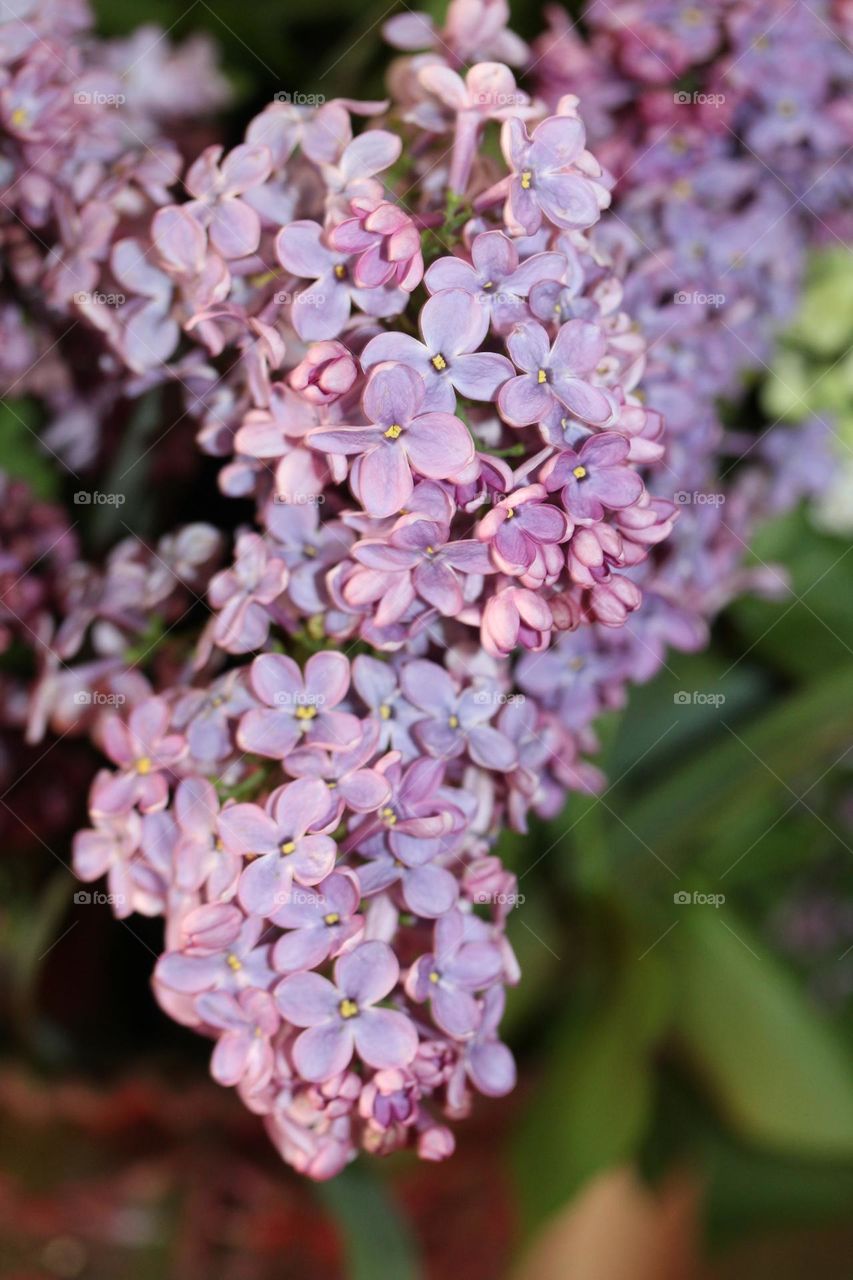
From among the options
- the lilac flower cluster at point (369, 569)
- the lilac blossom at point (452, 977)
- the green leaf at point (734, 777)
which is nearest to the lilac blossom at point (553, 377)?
the lilac flower cluster at point (369, 569)

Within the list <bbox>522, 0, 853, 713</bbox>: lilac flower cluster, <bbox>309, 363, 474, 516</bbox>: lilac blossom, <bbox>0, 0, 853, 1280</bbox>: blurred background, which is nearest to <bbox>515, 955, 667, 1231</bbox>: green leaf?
<bbox>0, 0, 853, 1280</bbox>: blurred background

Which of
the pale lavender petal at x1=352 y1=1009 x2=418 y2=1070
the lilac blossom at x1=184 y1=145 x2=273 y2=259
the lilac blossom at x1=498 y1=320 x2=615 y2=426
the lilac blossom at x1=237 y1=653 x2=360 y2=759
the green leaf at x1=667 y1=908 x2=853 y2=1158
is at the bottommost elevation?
the green leaf at x1=667 y1=908 x2=853 y2=1158

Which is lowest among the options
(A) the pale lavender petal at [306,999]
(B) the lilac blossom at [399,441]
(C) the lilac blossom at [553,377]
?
(A) the pale lavender petal at [306,999]

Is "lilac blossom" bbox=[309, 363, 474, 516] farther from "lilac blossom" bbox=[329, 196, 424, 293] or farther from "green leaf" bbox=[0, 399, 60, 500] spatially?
"green leaf" bbox=[0, 399, 60, 500]

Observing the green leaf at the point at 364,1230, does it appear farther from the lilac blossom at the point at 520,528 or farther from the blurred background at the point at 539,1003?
the lilac blossom at the point at 520,528

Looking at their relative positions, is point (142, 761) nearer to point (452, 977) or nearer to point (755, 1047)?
point (452, 977)

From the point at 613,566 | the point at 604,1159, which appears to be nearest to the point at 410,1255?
the point at 604,1159

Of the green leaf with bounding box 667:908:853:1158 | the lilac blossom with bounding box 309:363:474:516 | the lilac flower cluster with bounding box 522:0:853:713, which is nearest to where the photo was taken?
the lilac blossom with bounding box 309:363:474:516
